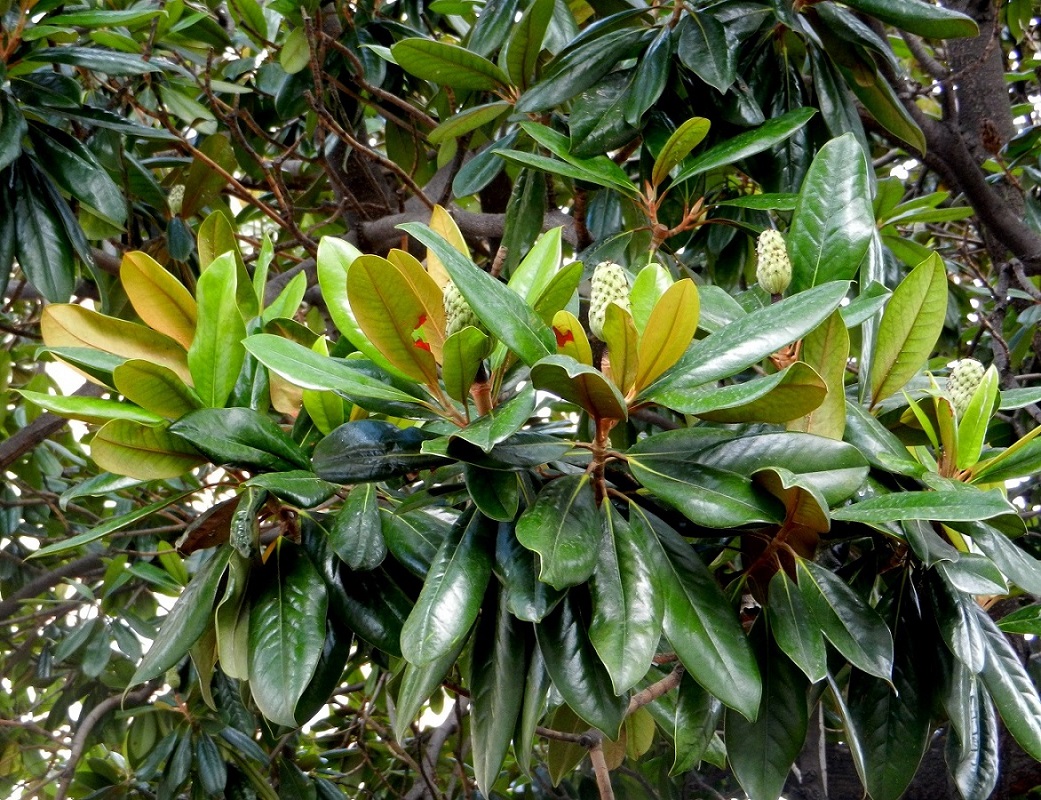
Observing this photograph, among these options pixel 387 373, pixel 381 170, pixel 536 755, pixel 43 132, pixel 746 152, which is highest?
pixel 746 152

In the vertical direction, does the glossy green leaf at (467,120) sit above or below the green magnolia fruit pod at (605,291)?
below

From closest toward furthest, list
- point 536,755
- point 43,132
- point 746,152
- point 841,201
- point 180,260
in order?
point 841,201 → point 746,152 → point 43,132 → point 180,260 → point 536,755

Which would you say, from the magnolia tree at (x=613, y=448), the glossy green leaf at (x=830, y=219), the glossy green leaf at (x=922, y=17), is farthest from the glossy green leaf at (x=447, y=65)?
the glossy green leaf at (x=830, y=219)

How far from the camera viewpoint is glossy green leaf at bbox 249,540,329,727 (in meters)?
0.84

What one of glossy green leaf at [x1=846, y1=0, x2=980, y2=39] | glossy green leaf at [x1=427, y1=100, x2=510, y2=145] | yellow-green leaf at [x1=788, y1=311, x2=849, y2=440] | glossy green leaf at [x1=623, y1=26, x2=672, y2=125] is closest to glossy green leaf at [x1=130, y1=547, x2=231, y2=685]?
yellow-green leaf at [x1=788, y1=311, x2=849, y2=440]

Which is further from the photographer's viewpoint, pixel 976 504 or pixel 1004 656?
pixel 1004 656

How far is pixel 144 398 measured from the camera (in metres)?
0.87

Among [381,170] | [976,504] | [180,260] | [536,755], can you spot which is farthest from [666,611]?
[381,170]

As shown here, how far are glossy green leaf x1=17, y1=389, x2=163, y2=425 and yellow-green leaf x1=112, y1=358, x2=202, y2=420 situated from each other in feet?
0.03

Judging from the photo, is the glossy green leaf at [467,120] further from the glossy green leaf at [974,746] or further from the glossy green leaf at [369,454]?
the glossy green leaf at [974,746]

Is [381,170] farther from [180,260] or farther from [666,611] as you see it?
[666,611]

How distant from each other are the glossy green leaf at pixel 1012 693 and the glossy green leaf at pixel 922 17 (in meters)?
0.72

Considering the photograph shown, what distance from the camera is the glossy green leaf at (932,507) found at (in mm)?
657

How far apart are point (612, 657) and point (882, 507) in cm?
22
